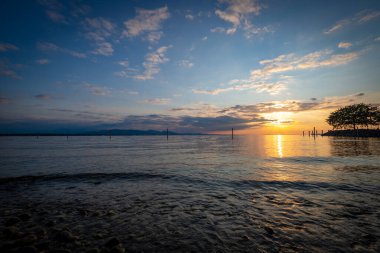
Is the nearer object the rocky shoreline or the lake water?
the rocky shoreline

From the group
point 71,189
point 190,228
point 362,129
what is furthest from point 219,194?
point 362,129

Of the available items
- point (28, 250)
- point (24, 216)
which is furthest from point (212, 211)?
point (24, 216)

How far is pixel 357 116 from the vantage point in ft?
350

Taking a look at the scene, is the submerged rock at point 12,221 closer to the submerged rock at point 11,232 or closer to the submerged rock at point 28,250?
the submerged rock at point 11,232

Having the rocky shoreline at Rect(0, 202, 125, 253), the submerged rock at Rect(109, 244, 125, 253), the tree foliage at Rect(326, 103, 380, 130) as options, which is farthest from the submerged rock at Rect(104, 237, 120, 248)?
the tree foliage at Rect(326, 103, 380, 130)

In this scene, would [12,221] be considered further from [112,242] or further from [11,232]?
[112,242]

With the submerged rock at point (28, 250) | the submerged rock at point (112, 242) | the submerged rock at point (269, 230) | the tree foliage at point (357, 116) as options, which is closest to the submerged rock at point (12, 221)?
the submerged rock at point (28, 250)

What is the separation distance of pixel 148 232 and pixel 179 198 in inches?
147

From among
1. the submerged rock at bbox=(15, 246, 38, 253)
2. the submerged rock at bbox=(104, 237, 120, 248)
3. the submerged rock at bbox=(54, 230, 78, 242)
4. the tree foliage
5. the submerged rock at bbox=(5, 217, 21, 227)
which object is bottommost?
the submerged rock at bbox=(5, 217, 21, 227)

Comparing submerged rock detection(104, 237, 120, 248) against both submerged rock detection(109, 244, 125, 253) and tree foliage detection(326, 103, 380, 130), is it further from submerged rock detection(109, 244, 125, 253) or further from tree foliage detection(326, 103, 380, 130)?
tree foliage detection(326, 103, 380, 130)

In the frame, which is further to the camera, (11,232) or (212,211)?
(212,211)

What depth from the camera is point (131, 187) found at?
11.7 meters

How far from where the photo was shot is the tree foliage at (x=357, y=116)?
10269 centimetres

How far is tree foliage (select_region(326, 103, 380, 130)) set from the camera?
337 ft
